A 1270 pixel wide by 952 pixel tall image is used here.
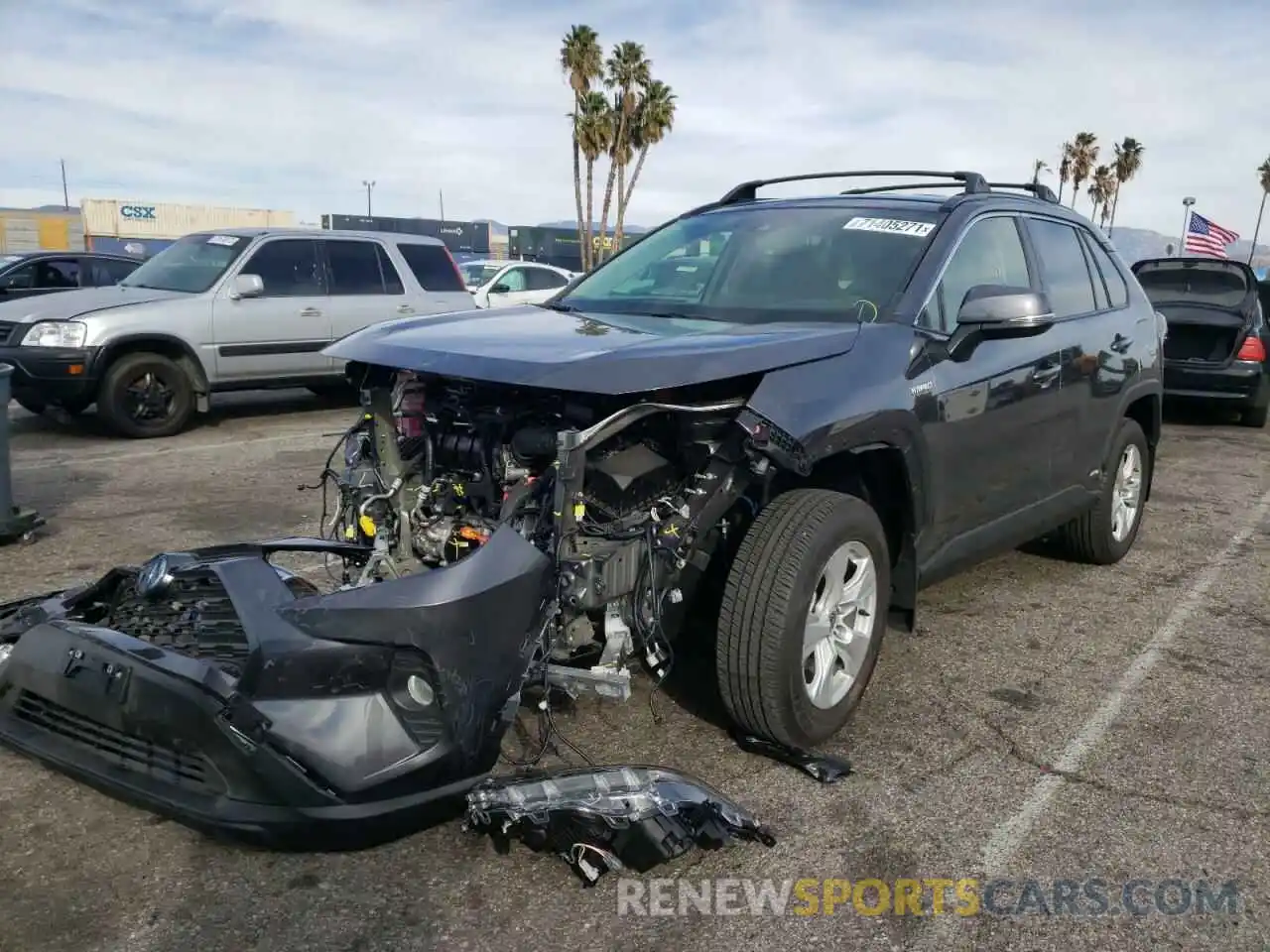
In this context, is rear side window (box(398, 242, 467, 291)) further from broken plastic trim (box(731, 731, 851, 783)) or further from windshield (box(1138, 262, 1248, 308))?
broken plastic trim (box(731, 731, 851, 783))

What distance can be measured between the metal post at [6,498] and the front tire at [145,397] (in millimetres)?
3305

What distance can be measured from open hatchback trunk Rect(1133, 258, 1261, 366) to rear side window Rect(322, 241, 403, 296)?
7812mm

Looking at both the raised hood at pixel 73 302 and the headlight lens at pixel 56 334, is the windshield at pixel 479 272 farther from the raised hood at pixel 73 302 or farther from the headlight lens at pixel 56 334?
the headlight lens at pixel 56 334

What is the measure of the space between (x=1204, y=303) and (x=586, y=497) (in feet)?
33.4

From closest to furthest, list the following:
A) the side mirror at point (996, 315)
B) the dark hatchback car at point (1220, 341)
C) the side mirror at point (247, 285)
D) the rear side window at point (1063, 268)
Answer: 1. the side mirror at point (996, 315)
2. the rear side window at point (1063, 268)
3. the side mirror at point (247, 285)
4. the dark hatchback car at point (1220, 341)

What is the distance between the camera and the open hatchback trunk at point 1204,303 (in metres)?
10.8

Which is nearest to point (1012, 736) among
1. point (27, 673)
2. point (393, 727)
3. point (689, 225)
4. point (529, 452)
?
point (529, 452)

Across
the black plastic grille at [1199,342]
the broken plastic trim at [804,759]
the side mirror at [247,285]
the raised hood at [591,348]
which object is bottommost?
the broken plastic trim at [804,759]

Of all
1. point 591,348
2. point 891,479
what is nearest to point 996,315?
point 891,479

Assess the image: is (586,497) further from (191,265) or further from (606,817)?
(191,265)

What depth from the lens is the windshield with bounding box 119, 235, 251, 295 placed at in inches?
387

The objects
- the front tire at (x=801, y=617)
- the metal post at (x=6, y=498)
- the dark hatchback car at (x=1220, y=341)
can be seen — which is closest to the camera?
the front tire at (x=801, y=617)

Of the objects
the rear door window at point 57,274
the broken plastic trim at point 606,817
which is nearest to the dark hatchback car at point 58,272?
the rear door window at point 57,274

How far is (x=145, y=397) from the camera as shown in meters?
9.19
